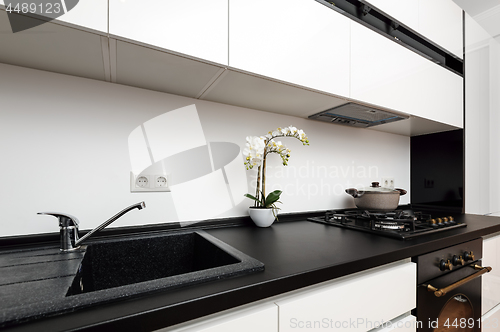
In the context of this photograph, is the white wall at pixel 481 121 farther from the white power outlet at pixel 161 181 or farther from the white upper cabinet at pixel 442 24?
the white power outlet at pixel 161 181

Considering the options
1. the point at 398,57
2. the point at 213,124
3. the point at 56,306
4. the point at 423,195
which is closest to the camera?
the point at 56,306

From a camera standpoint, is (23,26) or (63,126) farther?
(63,126)

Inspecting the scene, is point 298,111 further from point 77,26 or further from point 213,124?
point 77,26

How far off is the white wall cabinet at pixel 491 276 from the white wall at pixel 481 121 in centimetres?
60

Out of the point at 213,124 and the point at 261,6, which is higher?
the point at 261,6

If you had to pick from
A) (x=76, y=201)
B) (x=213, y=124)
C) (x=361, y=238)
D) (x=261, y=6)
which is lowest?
(x=361, y=238)

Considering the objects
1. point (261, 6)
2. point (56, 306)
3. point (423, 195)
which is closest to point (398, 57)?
point (261, 6)

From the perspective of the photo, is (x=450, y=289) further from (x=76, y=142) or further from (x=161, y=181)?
(x=76, y=142)

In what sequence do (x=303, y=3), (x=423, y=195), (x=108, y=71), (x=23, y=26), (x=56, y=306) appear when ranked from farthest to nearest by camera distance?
(x=423, y=195) < (x=303, y=3) < (x=108, y=71) < (x=23, y=26) < (x=56, y=306)

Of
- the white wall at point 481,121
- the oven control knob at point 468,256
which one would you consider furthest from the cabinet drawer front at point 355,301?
the white wall at point 481,121

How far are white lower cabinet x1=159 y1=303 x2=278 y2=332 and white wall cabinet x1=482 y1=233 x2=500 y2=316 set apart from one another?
1.26 m

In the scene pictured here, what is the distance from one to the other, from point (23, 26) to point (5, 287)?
0.66 metres

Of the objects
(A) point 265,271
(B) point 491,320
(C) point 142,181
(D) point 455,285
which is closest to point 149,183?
(C) point 142,181

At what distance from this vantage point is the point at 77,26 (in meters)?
0.68
